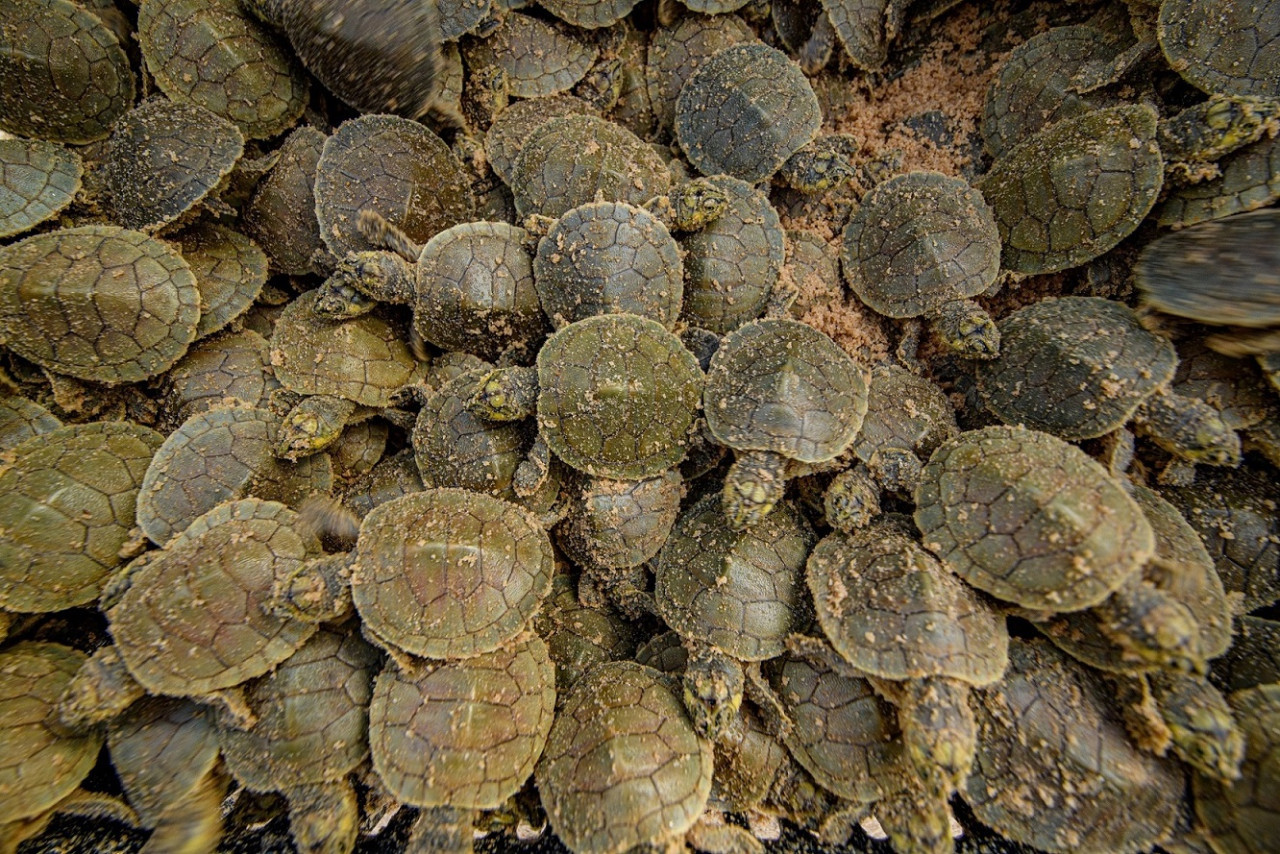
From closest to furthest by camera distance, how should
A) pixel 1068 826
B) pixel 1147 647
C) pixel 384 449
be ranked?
pixel 1147 647
pixel 1068 826
pixel 384 449

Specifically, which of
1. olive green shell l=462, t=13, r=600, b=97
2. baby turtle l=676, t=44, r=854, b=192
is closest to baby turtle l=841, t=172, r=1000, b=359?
baby turtle l=676, t=44, r=854, b=192

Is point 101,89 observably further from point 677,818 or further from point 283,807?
point 677,818

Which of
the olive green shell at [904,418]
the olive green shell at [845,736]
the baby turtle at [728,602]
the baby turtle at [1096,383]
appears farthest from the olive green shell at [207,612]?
the baby turtle at [1096,383]

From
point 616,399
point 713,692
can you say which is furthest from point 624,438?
point 713,692

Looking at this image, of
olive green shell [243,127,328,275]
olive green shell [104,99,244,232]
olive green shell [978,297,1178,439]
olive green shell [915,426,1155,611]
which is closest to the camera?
olive green shell [915,426,1155,611]

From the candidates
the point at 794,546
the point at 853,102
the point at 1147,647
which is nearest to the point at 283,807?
the point at 794,546

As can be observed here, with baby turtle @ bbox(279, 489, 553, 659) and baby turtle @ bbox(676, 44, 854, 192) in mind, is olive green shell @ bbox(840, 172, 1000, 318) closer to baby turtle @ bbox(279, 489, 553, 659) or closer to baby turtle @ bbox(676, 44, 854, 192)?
baby turtle @ bbox(676, 44, 854, 192)

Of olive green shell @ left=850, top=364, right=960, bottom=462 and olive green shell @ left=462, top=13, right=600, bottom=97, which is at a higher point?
olive green shell @ left=462, top=13, right=600, bottom=97

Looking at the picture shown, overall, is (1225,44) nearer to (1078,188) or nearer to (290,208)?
(1078,188)
